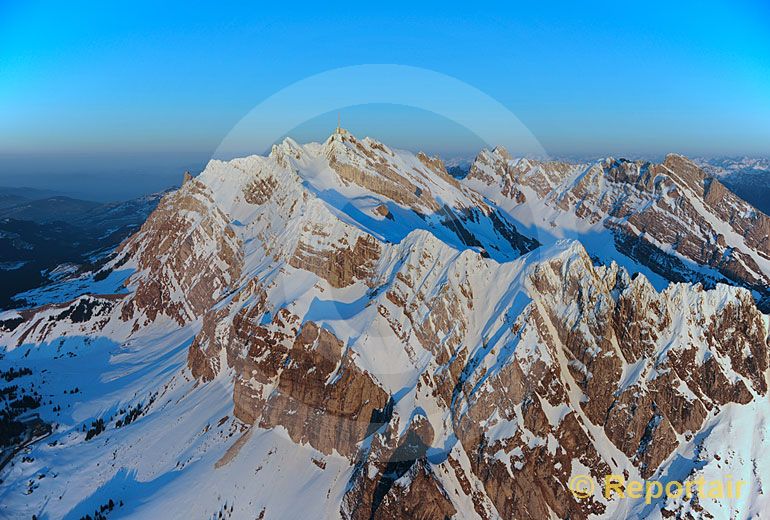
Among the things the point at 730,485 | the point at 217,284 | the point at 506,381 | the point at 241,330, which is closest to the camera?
the point at 730,485

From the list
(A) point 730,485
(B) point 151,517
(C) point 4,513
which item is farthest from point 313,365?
(A) point 730,485

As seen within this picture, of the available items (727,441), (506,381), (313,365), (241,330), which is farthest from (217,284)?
(727,441)

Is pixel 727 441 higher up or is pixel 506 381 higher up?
pixel 506 381

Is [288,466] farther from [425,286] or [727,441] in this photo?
[727,441]

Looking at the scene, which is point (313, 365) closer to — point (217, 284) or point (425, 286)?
point (425, 286)

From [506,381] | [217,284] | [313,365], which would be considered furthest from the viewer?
[217,284]

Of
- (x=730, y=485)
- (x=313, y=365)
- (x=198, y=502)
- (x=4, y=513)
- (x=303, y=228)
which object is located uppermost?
(x=303, y=228)

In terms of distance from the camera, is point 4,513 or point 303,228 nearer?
point 4,513

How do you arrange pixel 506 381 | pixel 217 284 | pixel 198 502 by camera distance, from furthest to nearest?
pixel 217 284 → pixel 198 502 → pixel 506 381

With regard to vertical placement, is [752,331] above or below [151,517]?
above
